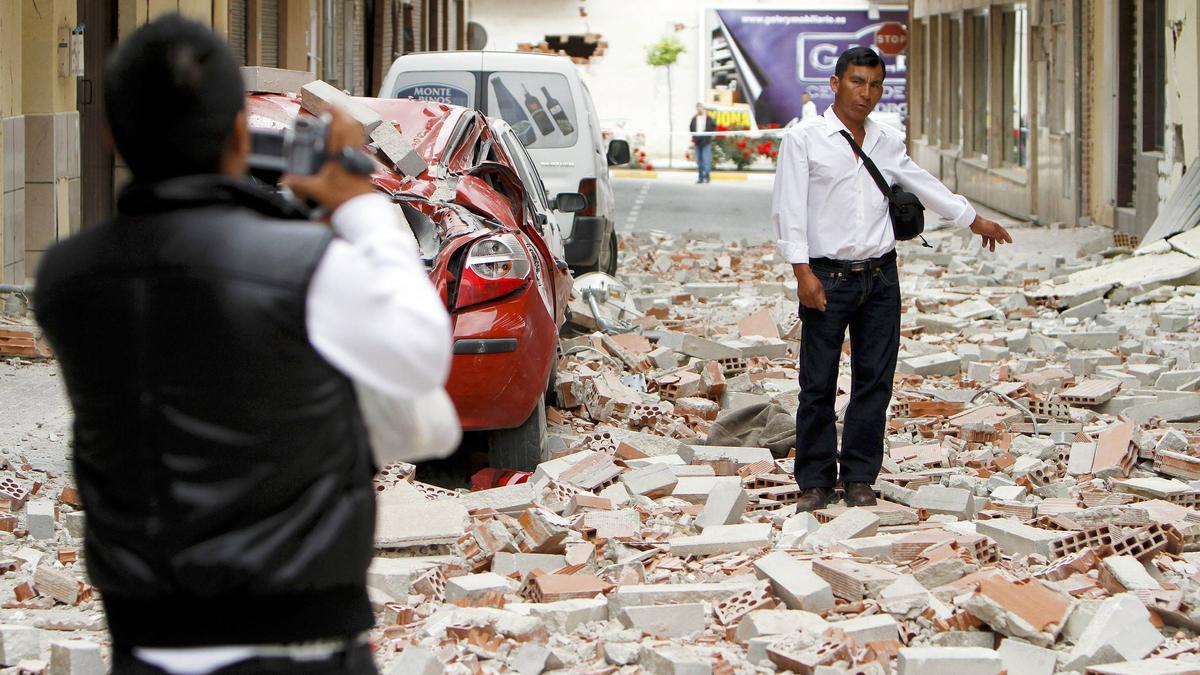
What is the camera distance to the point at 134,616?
7.57 ft

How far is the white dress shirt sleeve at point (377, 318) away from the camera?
7.27 feet

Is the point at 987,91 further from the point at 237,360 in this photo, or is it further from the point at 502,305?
the point at 237,360

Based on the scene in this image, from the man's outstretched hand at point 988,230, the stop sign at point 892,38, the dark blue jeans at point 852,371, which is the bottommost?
the dark blue jeans at point 852,371

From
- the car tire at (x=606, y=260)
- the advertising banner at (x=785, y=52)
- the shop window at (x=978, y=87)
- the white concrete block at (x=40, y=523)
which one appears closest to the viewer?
the white concrete block at (x=40, y=523)

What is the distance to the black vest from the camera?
7.34 ft

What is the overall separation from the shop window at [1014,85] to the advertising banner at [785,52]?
17920 millimetres

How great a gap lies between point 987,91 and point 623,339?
2242cm

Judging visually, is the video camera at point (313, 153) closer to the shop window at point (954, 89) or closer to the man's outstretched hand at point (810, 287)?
the man's outstretched hand at point (810, 287)

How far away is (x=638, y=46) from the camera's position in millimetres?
48344

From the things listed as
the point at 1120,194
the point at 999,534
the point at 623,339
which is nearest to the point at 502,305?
the point at 999,534

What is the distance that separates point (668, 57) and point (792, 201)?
135ft

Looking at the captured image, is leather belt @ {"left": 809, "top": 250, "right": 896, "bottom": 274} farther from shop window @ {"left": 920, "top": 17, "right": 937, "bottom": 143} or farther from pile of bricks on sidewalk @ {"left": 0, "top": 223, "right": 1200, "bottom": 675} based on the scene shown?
shop window @ {"left": 920, "top": 17, "right": 937, "bottom": 143}

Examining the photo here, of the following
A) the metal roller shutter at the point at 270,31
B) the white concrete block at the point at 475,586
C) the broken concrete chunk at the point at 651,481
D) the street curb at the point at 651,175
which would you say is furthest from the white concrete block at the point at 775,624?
the street curb at the point at 651,175

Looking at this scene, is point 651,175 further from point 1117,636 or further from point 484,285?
point 1117,636
